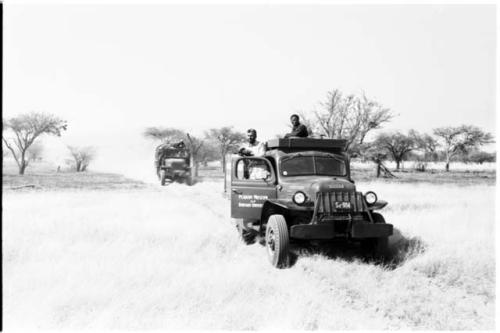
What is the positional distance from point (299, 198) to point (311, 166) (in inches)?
50.8

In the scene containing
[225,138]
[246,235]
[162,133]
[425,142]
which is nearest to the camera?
[246,235]

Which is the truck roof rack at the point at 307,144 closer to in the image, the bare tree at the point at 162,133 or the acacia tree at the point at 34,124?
the acacia tree at the point at 34,124

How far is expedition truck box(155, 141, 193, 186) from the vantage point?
81.3ft

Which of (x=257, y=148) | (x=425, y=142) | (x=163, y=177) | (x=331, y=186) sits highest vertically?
(x=425, y=142)

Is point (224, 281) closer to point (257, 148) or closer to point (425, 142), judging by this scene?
point (257, 148)

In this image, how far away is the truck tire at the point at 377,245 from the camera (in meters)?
7.04

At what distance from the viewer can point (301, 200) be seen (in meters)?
6.59

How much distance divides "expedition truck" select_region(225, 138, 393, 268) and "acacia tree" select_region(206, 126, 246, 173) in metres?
42.8

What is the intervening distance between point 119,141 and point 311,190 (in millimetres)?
93321

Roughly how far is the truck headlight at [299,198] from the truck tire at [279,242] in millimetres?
375

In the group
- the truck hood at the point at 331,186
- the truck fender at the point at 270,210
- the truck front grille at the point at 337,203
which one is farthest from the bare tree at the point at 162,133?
the truck front grille at the point at 337,203

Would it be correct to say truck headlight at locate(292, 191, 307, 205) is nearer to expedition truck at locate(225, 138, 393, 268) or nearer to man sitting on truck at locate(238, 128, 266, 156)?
expedition truck at locate(225, 138, 393, 268)

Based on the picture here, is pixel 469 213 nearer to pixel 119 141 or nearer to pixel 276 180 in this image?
pixel 276 180

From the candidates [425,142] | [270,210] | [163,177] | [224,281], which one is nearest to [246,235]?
[270,210]
